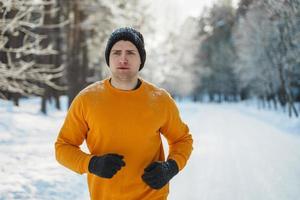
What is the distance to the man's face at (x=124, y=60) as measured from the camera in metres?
3.27

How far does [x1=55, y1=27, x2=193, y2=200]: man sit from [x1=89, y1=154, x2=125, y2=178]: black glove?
0.23ft

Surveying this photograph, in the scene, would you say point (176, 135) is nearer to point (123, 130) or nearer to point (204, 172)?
point (123, 130)

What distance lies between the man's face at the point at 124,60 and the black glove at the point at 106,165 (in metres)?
0.58

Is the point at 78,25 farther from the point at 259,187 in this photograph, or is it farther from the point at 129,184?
the point at 129,184

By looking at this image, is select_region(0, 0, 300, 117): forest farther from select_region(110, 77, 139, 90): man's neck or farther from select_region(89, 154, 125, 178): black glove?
select_region(89, 154, 125, 178): black glove

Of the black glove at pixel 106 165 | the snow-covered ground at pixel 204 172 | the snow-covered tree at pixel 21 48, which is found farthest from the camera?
the snow-covered tree at pixel 21 48

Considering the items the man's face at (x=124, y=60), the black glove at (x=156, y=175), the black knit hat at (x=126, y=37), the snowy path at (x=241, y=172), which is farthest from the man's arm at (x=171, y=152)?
the snowy path at (x=241, y=172)

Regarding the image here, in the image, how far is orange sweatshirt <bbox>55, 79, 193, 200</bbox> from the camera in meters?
3.20

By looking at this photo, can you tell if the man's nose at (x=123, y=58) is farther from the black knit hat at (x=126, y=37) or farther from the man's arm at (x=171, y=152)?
the man's arm at (x=171, y=152)

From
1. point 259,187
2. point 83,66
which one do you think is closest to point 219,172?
point 259,187

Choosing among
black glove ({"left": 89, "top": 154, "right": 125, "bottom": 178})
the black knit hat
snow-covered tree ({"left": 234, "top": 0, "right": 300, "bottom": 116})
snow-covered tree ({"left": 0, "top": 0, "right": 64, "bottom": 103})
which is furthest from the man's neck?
snow-covered tree ({"left": 234, "top": 0, "right": 300, "bottom": 116})

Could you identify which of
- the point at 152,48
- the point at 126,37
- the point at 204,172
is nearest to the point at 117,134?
the point at 126,37

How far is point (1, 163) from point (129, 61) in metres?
7.83

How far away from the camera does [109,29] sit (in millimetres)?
28562
